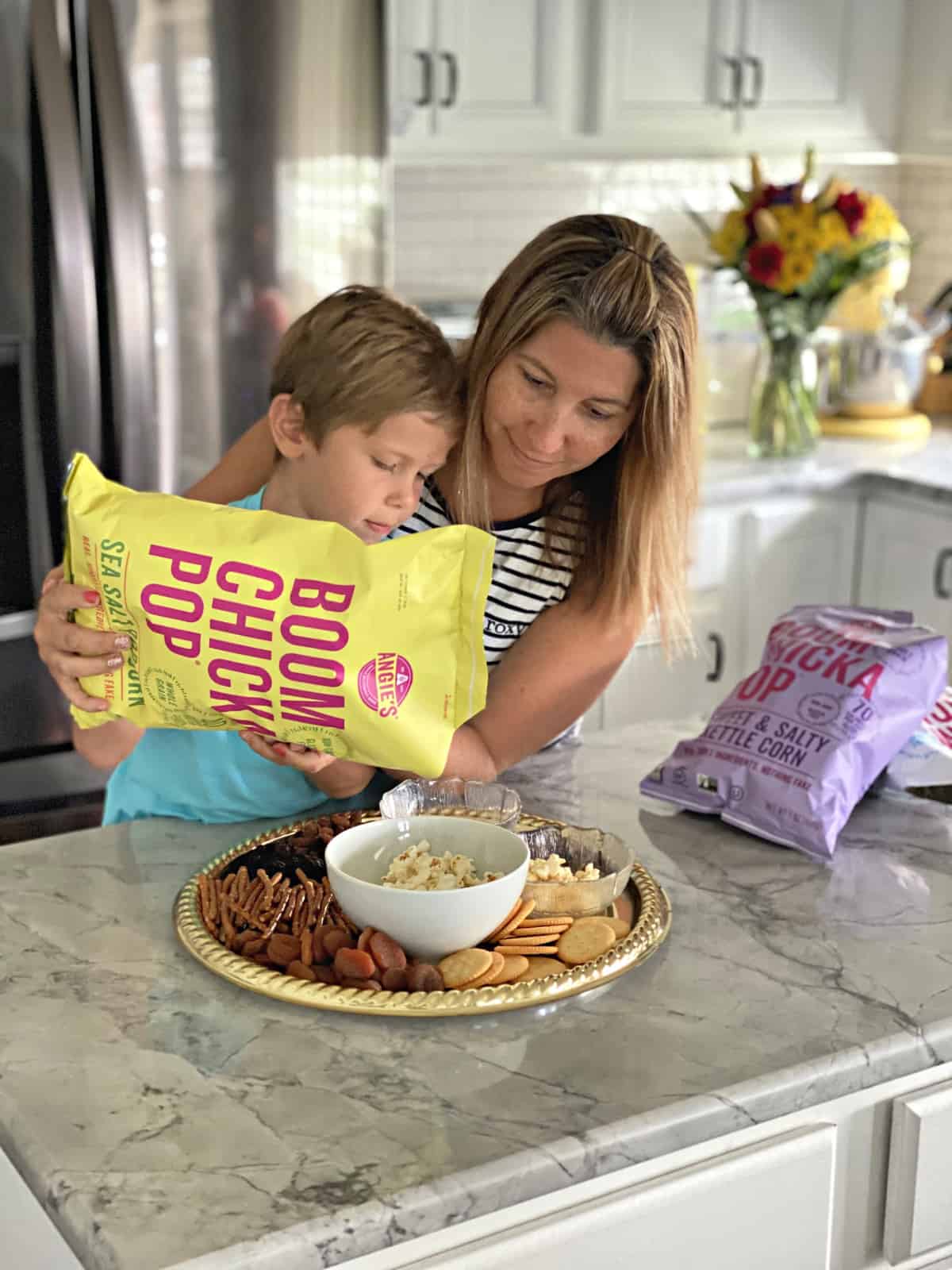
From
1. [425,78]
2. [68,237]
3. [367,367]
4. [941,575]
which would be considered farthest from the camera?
[941,575]

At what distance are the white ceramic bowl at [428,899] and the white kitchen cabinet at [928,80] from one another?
2689 mm

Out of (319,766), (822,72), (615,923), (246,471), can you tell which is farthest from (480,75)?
(615,923)

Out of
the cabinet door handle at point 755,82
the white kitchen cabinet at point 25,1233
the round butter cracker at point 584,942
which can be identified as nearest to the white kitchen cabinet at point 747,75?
the cabinet door handle at point 755,82

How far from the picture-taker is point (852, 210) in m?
3.11

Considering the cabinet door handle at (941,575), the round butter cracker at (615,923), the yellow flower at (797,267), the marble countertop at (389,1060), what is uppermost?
the yellow flower at (797,267)

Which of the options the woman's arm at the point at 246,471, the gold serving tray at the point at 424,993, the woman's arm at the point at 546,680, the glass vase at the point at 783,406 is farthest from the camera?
the glass vase at the point at 783,406

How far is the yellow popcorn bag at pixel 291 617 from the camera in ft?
3.70

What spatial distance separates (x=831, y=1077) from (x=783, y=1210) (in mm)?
100

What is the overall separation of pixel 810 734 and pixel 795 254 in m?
1.94

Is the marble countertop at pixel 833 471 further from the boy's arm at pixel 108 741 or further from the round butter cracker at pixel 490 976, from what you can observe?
the round butter cracker at pixel 490 976

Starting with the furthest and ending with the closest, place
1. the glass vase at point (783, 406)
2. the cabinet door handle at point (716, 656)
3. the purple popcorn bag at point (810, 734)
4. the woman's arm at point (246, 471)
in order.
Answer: the glass vase at point (783, 406), the cabinet door handle at point (716, 656), the woman's arm at point (246, 471), the purple popcorn bag at point (810, 734)

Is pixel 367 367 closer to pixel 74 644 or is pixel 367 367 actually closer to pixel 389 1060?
pixel 74 644

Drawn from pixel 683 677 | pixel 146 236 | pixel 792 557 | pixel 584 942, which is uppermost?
pixel 146 236

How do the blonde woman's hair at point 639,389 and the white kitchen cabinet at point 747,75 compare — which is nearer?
the blonde woman's hair at point 639,389
